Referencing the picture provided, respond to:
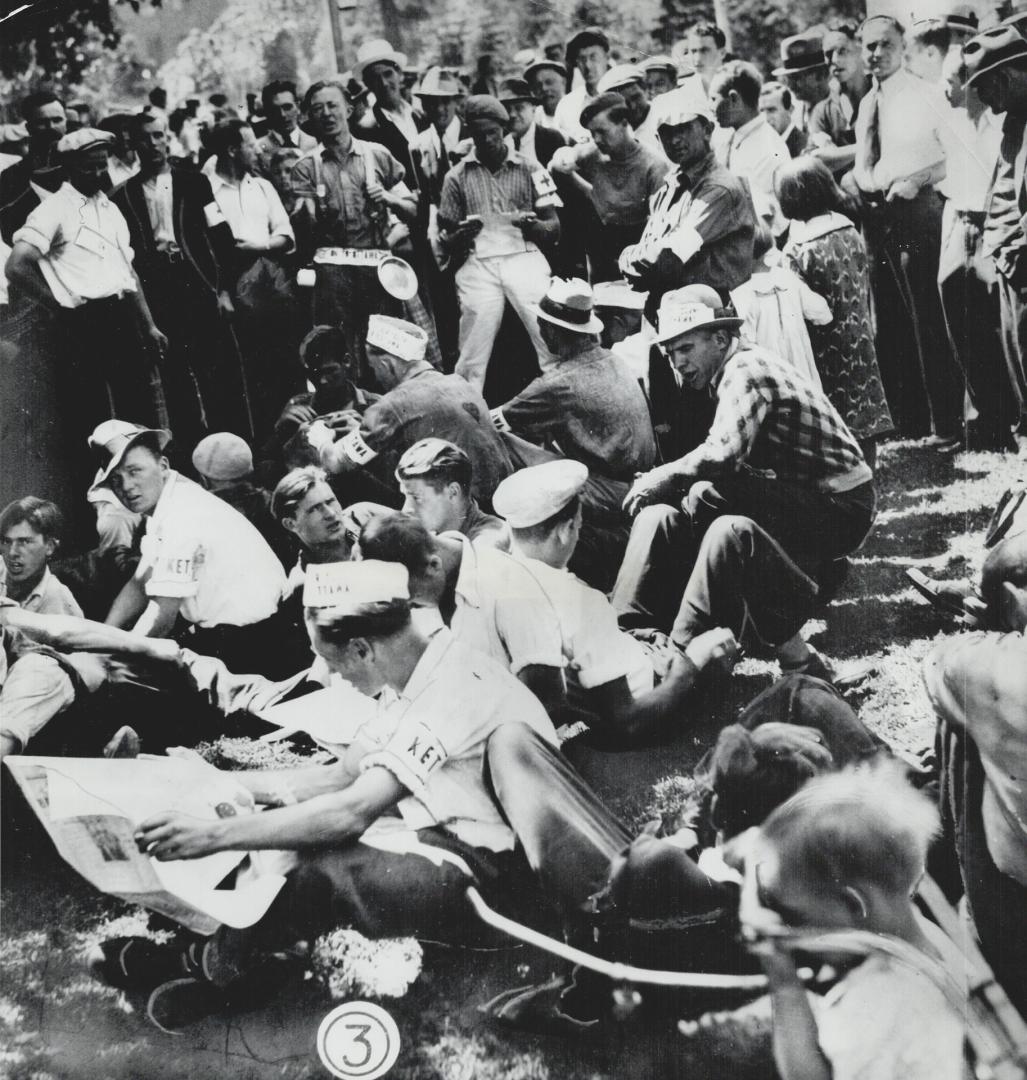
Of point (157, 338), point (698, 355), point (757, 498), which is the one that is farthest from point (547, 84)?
point (157, 338)

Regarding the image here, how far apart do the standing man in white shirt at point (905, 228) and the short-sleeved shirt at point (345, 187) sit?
179 cm

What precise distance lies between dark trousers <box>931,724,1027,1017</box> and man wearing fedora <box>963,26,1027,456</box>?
3.62ft

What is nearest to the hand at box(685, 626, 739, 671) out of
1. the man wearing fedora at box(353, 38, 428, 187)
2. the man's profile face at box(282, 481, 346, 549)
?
the man's profile face at box(282, 481, 346, 549)

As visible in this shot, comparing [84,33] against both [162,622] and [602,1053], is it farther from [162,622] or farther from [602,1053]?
[602,1053]

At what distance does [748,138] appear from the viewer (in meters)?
4.49

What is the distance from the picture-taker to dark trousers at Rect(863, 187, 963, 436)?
14.4 feet

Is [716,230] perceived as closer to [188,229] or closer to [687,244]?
[687,244]

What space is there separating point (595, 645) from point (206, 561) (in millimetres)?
1622

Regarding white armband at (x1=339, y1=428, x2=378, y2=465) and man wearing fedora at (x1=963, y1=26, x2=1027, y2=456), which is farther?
white armband at (x1=339, y1=428, x2=378, y2=465)

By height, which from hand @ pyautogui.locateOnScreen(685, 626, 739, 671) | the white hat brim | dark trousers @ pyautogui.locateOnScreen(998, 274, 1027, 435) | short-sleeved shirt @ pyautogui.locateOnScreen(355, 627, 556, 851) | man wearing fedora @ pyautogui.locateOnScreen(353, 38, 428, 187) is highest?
man wearing fedora @ pyautogui.locateOnScreen(353, 38, 428, 187)

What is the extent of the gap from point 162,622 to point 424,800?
1338 mm

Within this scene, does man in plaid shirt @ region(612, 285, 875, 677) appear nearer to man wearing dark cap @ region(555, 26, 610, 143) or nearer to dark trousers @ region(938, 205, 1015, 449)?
dark trousers @ region(938, 205, 1015, 449)

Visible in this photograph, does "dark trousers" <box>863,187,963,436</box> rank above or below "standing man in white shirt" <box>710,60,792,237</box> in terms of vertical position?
below

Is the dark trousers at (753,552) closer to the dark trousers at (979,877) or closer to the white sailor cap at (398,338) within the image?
the dark trousers at (979,877)
